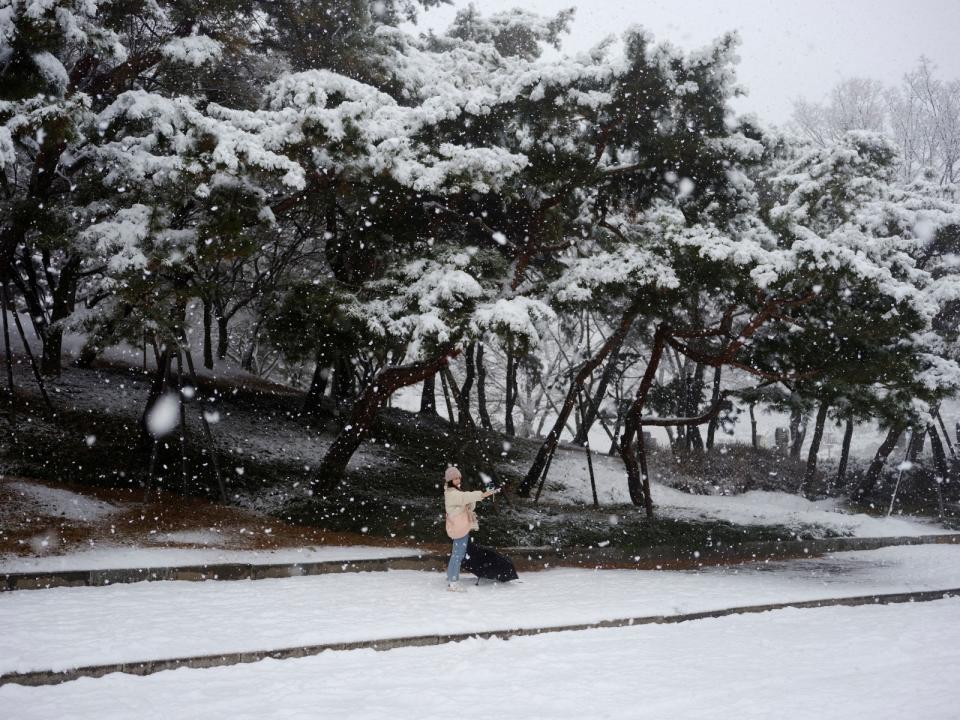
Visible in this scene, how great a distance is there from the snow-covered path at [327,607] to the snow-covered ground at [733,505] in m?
5.13

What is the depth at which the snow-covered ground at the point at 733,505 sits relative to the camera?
16203 millimetres

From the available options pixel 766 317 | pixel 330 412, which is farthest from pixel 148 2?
pixel 766 317

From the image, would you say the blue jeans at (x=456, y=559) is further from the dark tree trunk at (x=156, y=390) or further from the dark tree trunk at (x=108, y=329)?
the dark tree trunk at (x=108, y=329)

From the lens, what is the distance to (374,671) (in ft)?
18.4

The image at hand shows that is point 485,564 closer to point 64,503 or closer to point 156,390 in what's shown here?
point 64,503

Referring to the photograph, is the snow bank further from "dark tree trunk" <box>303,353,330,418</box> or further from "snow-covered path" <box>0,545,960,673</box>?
"dark tree trunk" <box>303,353,330,418</box>

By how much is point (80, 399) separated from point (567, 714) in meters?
12.6

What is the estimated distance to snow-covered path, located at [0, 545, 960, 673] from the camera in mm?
5750

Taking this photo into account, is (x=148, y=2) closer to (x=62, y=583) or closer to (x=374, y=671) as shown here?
(x=62, y=583)

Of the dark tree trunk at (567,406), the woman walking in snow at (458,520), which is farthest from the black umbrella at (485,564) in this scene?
the dark tree trunk at (567,406)

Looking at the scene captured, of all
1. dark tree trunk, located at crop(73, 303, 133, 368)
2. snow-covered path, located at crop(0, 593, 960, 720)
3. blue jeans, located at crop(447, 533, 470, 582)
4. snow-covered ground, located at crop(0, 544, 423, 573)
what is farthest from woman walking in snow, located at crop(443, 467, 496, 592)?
dark tree trunk, located at crop(73, 303, 133, 368)

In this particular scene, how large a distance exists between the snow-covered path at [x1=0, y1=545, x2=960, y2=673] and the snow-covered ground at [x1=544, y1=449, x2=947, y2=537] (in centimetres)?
513

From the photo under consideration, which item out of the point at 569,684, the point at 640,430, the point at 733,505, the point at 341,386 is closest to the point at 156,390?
the point at 341,386

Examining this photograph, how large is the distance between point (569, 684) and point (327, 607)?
2883 millimetres
